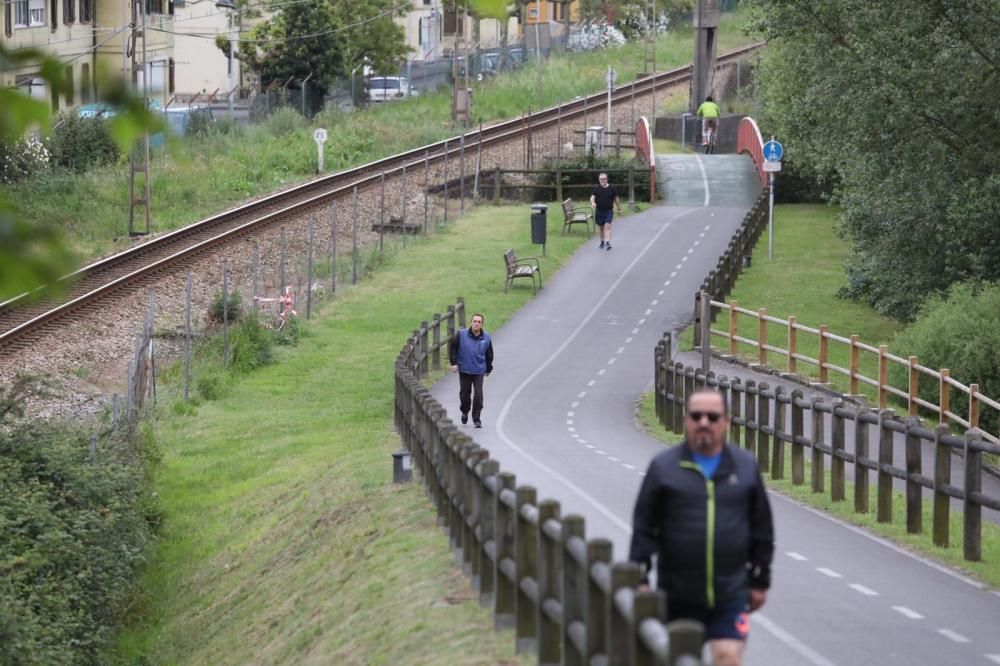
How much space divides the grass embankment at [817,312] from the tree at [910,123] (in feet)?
4.53

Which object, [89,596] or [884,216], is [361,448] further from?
[884,216]

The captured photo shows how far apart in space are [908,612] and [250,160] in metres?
44.6

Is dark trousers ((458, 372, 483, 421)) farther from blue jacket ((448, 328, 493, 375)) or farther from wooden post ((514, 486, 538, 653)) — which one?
wooden post ((514, 486, 538, 653))

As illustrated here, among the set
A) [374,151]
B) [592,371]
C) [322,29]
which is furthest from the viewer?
[322,29]

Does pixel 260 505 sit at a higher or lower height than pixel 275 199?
lower

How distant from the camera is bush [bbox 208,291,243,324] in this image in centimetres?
3428

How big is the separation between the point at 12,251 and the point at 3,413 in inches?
645

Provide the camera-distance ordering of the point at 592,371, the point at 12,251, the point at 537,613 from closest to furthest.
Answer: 1. the point at 12,251
2. the point at 537,613
3. the point at 592,371

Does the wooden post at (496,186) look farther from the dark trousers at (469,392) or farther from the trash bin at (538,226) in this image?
the dark trousers at (469,392)

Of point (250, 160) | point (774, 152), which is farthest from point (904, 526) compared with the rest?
point (250, 160)

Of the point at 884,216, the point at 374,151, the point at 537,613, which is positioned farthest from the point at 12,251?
the point at 374,151

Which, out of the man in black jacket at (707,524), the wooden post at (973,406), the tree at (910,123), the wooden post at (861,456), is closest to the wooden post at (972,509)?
the wooden post at (861,456)

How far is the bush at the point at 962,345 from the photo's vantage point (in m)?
26.5

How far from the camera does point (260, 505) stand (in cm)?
2133
